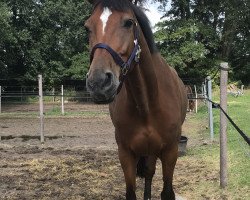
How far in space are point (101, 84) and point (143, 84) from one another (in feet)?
3.23

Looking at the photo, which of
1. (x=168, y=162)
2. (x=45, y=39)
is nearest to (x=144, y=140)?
(x=168, y=162)

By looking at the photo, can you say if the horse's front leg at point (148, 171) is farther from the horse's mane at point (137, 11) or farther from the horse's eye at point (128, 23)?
the horse's eye at point (128, 23)

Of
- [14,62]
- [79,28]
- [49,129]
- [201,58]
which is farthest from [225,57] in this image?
[49,129]

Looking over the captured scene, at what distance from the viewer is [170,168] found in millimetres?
3354

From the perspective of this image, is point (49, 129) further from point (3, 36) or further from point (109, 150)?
point (3, 36)

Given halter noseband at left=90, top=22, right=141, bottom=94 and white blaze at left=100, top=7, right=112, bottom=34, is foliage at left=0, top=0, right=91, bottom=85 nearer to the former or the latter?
halter noseband at left=90, top=22, right=141, bottom=94

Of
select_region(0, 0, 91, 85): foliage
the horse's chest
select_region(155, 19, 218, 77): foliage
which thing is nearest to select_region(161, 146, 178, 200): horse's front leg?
the horse's chest

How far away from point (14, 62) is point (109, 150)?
712 inches

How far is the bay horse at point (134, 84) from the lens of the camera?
221 cm

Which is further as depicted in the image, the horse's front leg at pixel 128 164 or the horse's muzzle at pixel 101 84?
the horse's front leg at pixel 128 164

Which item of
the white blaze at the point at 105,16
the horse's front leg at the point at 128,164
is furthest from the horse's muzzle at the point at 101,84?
the horse's front leg at the point at 128,164

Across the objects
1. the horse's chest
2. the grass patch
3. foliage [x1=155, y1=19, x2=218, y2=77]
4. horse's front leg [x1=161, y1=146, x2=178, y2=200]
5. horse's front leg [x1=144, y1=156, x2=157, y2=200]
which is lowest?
the grass patch

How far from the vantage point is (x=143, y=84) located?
2941 mm

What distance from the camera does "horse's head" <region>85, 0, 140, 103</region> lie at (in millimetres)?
2023
